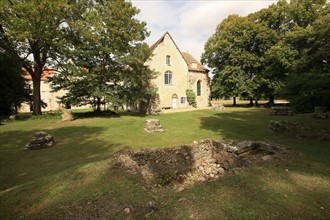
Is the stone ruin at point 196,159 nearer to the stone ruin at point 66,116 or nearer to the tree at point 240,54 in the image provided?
the stone ruin at point 66,116

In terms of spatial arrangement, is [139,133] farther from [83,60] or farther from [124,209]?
[83,60]

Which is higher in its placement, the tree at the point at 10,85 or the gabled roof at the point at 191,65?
the gabled roof at the point at 191,65

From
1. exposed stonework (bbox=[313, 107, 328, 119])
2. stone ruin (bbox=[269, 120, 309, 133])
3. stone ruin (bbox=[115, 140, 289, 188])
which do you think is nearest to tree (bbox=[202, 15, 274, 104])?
exposed stonework (bbox=[313, 107, 328, 119])

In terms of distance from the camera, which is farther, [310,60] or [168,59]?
[168,59]

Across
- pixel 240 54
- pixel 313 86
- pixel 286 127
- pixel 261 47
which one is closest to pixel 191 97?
pixel 240 54

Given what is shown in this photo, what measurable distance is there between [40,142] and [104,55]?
14950mm

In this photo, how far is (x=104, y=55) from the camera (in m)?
23.0

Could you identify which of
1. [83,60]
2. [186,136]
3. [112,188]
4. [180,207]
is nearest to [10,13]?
[83,60]

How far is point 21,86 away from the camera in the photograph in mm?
26234

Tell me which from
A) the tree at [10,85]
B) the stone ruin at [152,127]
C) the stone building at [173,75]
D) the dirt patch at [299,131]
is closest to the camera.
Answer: the dirt patch at [299,131]

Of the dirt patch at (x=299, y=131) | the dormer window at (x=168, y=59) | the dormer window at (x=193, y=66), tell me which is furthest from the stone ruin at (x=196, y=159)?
the dormer window at (x=193, y=66)

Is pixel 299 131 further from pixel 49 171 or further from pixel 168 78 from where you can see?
pixel 168 78

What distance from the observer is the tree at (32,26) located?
17125 millimetres

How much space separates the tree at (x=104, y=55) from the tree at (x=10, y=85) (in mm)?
6559
